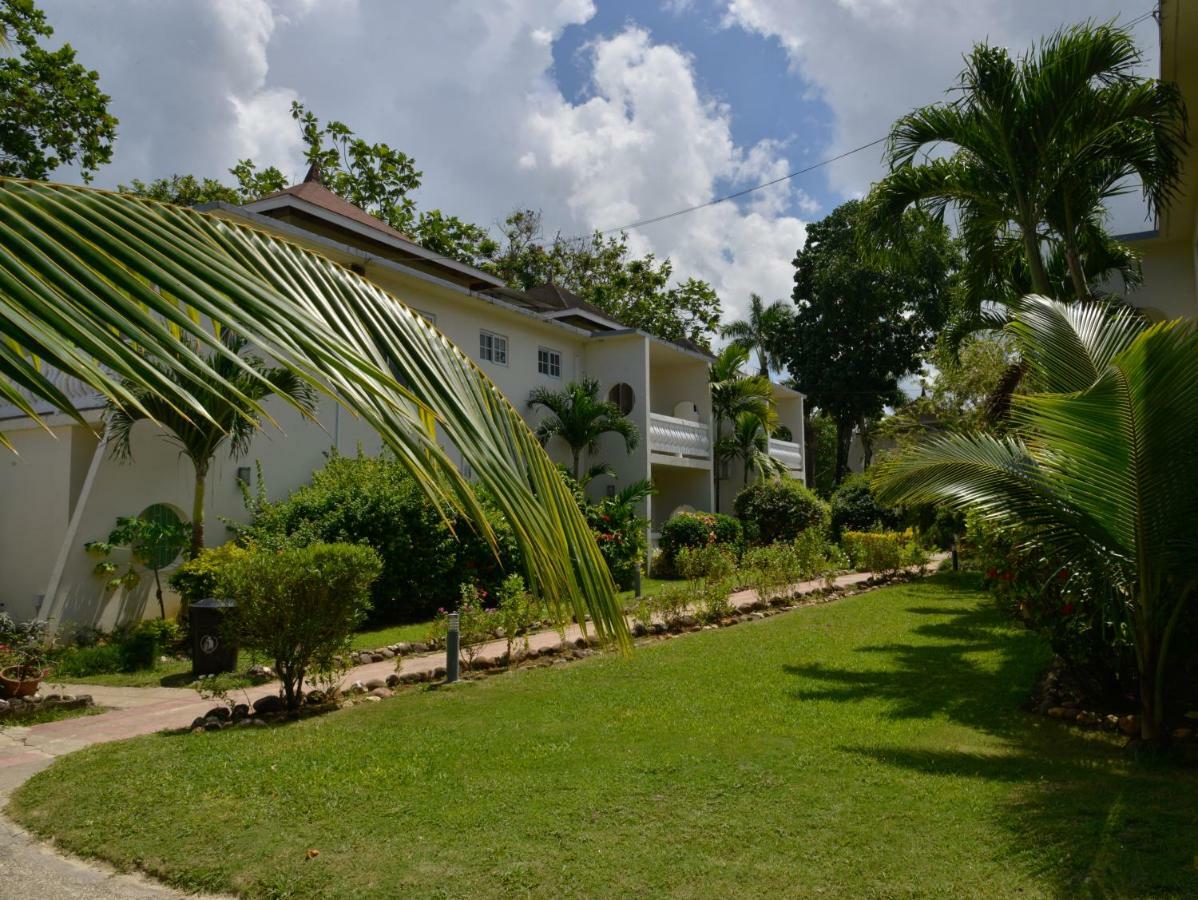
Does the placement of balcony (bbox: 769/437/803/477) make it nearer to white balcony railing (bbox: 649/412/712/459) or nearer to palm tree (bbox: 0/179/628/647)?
white balcony railing (bbox: 649/412/712/459)

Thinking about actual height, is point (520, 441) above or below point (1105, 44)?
below

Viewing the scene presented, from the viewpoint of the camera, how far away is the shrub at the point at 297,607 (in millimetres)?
8508

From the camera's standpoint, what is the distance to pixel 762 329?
1813 inches

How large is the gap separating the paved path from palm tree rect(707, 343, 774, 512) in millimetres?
16146

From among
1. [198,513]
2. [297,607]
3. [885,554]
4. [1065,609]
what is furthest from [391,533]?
[885,554]

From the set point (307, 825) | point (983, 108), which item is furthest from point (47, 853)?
point (983, 108)

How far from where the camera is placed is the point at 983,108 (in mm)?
10297

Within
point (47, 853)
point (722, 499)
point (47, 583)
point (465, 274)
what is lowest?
point (47, 853)

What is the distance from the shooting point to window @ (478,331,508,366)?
69.3 feet

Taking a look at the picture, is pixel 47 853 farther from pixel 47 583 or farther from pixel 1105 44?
pixel 1105 44

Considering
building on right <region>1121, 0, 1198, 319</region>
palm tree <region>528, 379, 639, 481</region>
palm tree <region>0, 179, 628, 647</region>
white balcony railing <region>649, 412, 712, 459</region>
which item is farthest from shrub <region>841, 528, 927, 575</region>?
palm tree <region>0, 179, 628, 647</region>

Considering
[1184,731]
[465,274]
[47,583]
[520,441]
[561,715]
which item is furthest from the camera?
[465,274]

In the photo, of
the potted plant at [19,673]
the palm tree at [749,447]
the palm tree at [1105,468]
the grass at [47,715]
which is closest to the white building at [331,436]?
the palm tree at [749,447]

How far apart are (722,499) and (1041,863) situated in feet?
81.9
